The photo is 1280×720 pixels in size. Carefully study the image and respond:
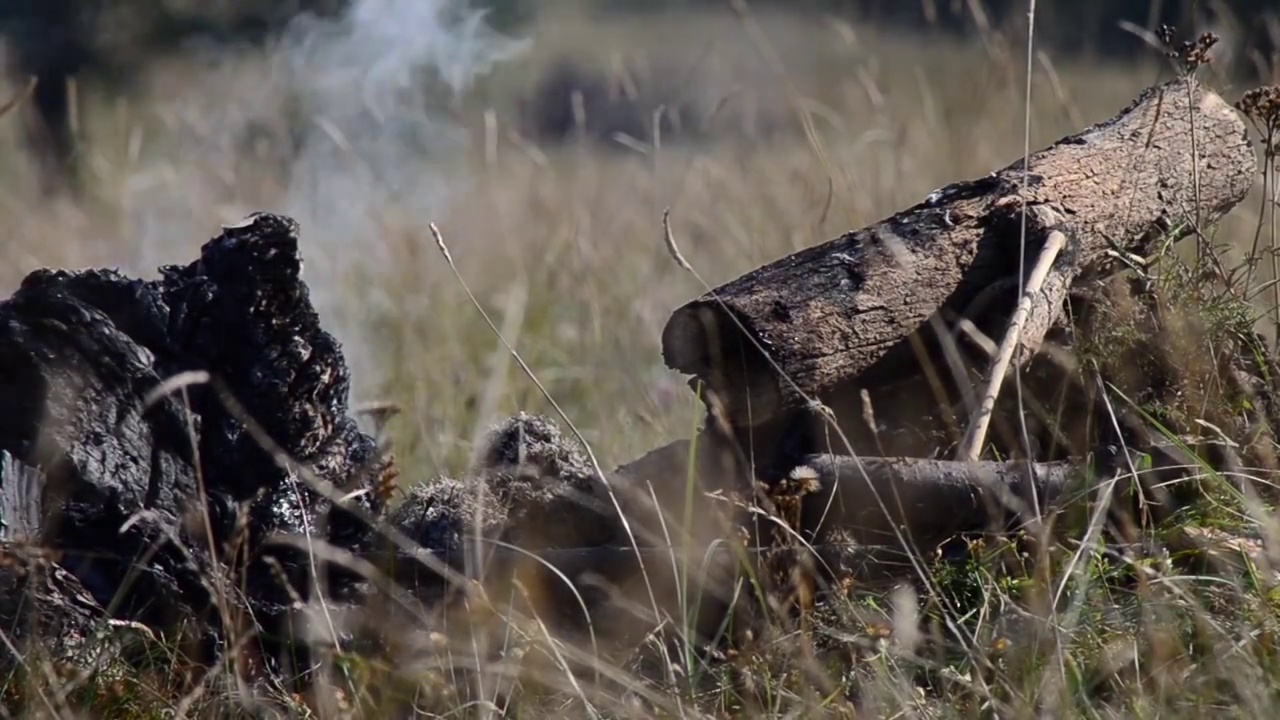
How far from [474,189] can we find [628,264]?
2418 mm

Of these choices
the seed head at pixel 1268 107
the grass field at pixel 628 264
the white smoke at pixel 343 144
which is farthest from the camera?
the white smoke at pixel 343 144

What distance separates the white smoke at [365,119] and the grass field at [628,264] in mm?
37

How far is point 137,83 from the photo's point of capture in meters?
10.2

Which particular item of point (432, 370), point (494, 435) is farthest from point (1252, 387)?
point (432, 370)

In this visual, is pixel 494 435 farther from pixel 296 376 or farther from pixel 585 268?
pixel 585 268

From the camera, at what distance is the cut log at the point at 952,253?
235 centimetres

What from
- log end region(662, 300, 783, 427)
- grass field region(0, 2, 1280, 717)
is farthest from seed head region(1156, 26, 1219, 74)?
log end region(662, 300, 783, 427)

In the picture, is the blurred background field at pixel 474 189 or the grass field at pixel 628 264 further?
the blurred background field at pixel 474 189

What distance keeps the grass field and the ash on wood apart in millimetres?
252

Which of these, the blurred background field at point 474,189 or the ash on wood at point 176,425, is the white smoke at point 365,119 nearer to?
the blurred background field at point 474,189

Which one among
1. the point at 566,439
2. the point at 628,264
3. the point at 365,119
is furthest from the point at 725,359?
the point at 628,264

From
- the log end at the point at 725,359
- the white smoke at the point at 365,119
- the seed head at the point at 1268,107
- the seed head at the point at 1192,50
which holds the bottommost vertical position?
the log end at the point at 725,359

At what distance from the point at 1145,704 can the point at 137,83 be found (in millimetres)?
9738

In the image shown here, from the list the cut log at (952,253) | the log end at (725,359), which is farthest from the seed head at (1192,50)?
the log end at (725,359)
